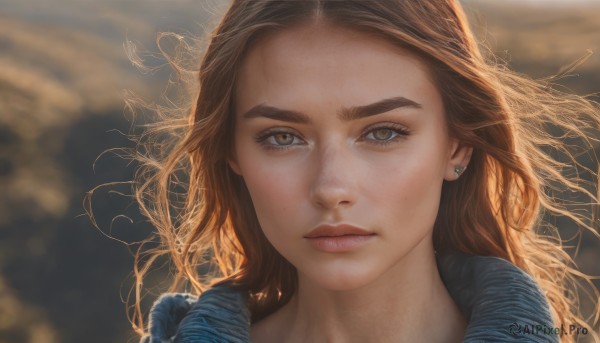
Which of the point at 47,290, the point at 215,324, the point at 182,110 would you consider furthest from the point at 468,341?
the point at 47,290

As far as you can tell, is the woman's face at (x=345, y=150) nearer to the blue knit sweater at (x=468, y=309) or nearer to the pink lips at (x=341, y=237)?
the pink lips at (x=341, y=237)

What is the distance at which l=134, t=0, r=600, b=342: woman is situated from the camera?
2865 mm

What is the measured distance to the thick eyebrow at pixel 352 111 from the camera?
9.30 ft

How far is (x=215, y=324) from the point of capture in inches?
128

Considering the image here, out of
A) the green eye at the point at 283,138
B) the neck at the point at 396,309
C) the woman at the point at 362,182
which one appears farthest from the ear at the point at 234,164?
the neck at the point at 396,309

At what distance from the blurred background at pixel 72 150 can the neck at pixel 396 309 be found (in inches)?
102

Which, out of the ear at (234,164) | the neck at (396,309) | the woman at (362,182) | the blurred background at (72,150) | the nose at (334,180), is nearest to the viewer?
the nose at (334,180)

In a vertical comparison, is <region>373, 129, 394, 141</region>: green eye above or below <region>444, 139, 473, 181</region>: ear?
below

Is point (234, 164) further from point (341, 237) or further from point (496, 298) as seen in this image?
point (496, 298)

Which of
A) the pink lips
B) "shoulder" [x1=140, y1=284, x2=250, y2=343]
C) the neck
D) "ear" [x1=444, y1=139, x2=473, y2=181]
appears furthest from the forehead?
"shoulder" [x1=140, y1=284, x2=250, y2=343]

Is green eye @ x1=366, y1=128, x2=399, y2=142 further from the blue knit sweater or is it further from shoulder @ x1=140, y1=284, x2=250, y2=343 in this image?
shoulder @ x1=140, y1=284, x2=250, y2=343

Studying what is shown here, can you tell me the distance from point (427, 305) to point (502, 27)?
5.59 meters

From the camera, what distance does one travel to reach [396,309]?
10.3 feet

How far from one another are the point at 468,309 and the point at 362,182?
651mm
